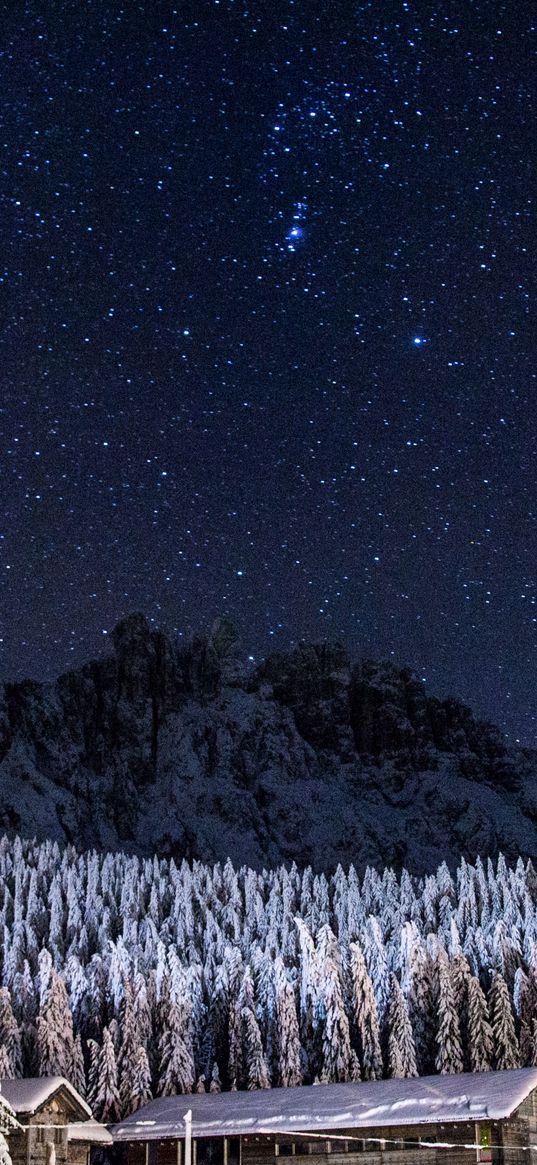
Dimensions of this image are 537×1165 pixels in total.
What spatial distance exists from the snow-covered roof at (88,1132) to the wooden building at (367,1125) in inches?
82.6

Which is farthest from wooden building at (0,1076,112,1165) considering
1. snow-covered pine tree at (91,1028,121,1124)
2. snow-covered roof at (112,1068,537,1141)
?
snow-covered pine tree at (91,1028,121,1124)

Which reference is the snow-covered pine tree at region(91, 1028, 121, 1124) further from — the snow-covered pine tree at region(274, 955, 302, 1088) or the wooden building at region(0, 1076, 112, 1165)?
the wooden building at region(0, 1076, 112, 1165)

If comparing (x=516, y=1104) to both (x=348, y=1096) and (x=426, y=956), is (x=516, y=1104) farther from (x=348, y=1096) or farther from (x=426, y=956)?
(x=426, y=956)

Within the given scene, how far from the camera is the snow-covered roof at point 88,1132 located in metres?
40.3

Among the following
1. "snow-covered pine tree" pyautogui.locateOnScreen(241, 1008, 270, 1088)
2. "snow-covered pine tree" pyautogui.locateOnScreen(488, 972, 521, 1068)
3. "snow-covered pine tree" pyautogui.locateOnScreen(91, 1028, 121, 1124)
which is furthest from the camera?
"snow-covered pine tree" pyautogui.locateOnScreen(241, 1008, 270, 1088)

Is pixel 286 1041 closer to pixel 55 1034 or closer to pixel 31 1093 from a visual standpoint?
pixel 55 1034

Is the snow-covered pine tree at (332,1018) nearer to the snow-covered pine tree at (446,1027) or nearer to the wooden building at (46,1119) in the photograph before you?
the snow-covered pine tree at (446,1027)

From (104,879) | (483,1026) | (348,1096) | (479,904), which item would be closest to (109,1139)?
(348,1096)

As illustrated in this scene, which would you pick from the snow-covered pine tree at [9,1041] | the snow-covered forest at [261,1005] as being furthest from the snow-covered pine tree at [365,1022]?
the snow-covered pine tree at [9,1041]

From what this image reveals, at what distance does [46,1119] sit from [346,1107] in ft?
29.1

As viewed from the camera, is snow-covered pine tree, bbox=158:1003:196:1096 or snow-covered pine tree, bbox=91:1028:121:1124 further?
snow-covered pine tree, bbox=158:1003:196:1096

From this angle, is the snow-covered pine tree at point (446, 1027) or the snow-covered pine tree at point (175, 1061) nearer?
the snow-covered pine tree at point (175, 1061)

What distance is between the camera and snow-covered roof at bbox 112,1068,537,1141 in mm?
38156

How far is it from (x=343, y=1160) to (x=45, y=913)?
67.1 m
